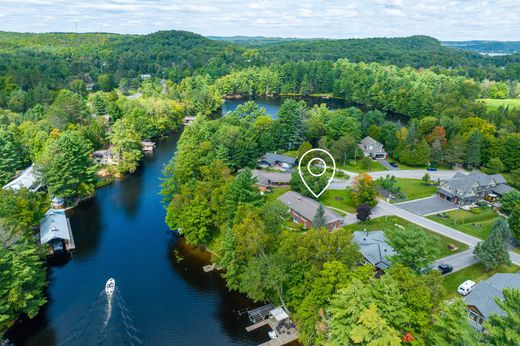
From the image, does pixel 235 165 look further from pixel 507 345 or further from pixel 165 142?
pixel 507 345

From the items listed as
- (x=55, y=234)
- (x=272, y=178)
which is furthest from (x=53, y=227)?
(x=272, y=178)

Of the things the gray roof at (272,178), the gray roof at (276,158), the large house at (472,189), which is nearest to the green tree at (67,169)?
the gray roof at (272,178)

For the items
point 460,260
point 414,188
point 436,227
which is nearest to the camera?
point 460,260

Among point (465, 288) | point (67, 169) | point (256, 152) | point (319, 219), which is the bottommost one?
point (465, 288)

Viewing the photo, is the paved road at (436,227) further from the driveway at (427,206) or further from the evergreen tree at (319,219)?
the evergreen tree at (319,219)

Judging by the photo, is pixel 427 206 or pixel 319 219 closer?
pixel 319 219

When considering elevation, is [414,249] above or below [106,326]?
above

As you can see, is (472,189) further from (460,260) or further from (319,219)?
(319,219)
